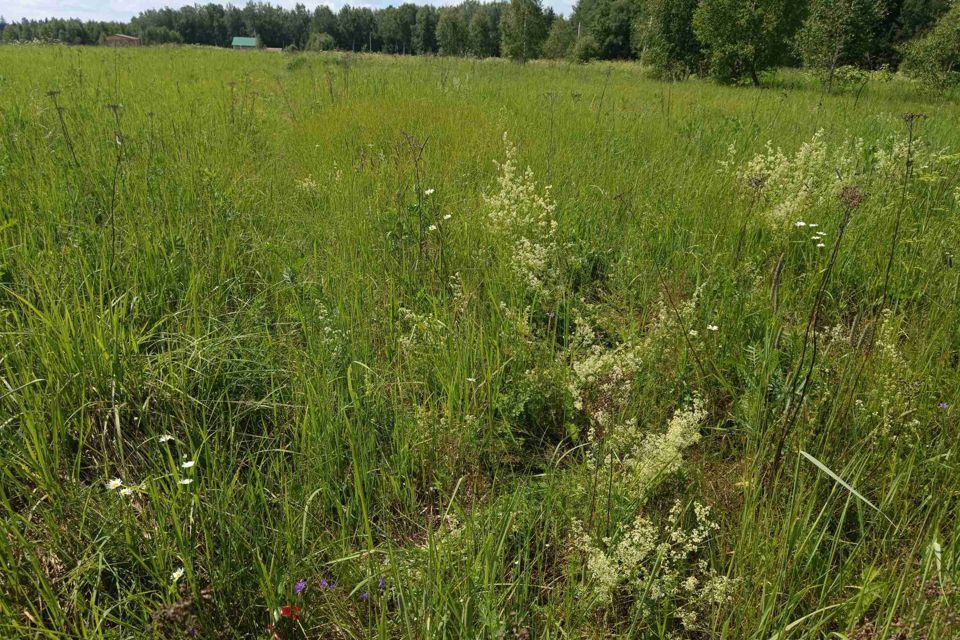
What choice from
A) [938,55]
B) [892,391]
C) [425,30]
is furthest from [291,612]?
[425,30]

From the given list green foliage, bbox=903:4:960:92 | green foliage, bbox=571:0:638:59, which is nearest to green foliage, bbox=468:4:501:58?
green foliage, bbox=571:0:638:59

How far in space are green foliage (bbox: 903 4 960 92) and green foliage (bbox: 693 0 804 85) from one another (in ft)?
12.7

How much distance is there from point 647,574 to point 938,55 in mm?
16534

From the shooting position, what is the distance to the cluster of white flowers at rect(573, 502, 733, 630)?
121 cm

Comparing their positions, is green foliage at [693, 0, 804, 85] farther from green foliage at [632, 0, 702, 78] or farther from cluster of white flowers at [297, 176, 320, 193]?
cluster of white flowers at [297, 176, 320, 193]

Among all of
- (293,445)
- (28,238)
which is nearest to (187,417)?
(293,445)

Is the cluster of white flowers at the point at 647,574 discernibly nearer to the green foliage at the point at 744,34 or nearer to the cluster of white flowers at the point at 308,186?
the cluster of white flowers at the point at 308,186

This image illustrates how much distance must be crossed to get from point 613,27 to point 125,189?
5998 cm

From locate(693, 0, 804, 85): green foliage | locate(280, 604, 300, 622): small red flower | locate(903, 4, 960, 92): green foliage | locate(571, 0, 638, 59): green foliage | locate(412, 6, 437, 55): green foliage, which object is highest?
locate(412, 6, 437, 55): green foliage

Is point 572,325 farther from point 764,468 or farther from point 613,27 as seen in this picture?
point 613,27

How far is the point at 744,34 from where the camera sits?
672 inches

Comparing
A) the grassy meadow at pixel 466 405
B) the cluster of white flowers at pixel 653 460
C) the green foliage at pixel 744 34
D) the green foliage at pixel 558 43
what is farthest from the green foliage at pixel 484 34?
the cluster of white flowers at pixel 653 460

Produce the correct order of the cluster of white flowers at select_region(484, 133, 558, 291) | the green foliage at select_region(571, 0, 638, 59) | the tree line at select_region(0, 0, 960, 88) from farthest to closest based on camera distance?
the green foliage at select_region(571, 0, 638, 59), the tree line at select_region(0, 0, 960, 88), the cluster of white flowers at select_region(484, 133, 558, 291)

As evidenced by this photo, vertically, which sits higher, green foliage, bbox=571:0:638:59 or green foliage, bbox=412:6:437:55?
green foliage, bbox=412:6:437:55
